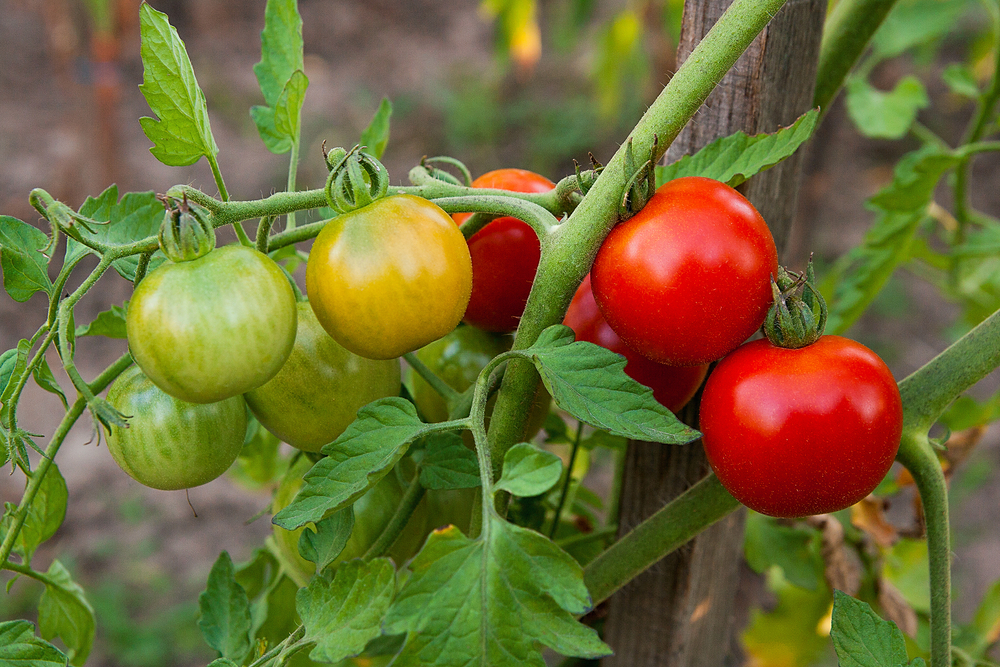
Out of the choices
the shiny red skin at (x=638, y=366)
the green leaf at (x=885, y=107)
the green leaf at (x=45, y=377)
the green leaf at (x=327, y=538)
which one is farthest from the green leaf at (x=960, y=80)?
the green leaf at (x=45, y=377)

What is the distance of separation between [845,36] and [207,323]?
636 mm

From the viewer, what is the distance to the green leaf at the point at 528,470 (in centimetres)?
45

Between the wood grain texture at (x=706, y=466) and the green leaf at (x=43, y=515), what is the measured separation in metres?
0.46

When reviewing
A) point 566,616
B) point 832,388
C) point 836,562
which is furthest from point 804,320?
point 836,562

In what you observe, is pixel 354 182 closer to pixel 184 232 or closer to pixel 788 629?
pixel 184 232

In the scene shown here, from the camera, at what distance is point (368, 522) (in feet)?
2.00

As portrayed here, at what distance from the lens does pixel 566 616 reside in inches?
17.6

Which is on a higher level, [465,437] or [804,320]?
[804,320]

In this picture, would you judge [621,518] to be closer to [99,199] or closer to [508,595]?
[508,595]

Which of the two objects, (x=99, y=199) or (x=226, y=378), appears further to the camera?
(x=99, y=199)

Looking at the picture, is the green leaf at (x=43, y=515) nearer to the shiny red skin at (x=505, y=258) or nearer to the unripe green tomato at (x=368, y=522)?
the unripe green tomato at (x=368, y=522)

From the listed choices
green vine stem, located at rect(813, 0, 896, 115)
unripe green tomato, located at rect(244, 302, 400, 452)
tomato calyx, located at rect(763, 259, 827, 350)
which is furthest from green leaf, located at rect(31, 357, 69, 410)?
green vine stem, located at rect(813, 0, 896, 115)

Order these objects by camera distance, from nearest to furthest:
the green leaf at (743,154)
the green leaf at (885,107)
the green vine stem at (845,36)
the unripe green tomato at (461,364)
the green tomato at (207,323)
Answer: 1. the green tomato at (207,323)
2. the green leaf at (743,154)
3. the unripe green tomato at (461,364)
4. the green vine stem at (845,36)
5. the green leaf at (885,107)

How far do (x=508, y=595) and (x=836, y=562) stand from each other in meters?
0.54
